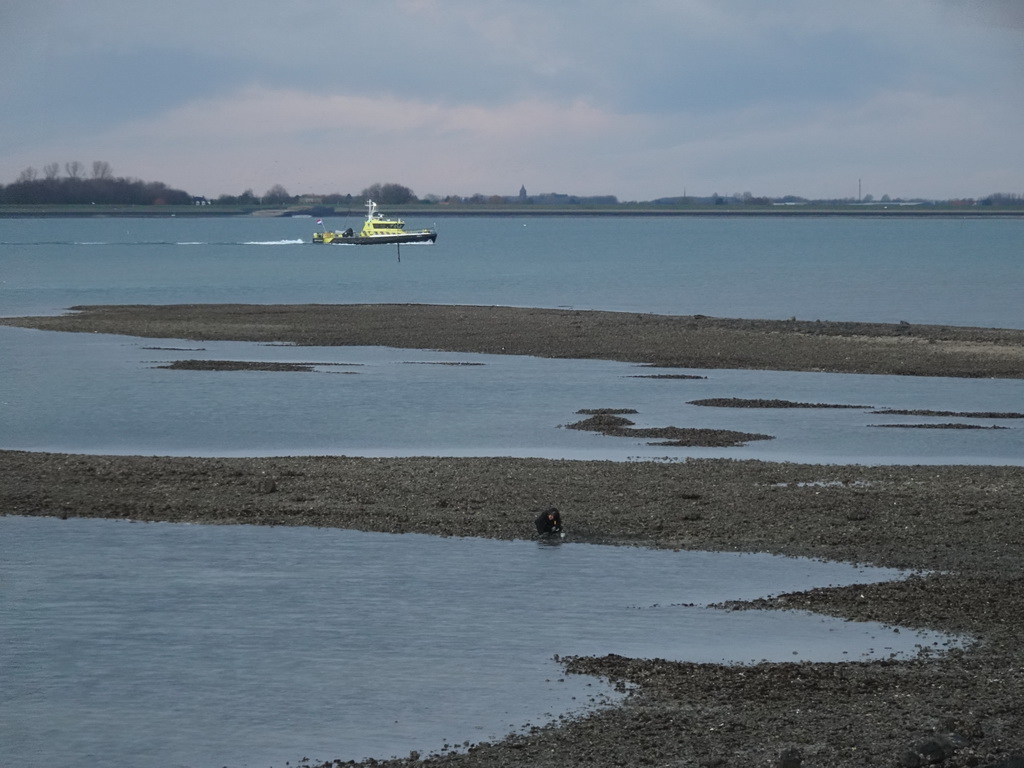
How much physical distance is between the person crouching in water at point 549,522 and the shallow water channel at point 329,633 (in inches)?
8.7

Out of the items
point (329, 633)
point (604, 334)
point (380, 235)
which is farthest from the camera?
point (380, 235)

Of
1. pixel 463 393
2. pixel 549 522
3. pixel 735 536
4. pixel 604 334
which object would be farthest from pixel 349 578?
pixel 604 334

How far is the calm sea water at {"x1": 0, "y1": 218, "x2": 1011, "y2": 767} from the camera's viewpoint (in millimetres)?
12875

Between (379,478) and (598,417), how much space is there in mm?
8477

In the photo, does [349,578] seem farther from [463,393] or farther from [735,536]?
[463,393]

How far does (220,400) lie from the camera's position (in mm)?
34719

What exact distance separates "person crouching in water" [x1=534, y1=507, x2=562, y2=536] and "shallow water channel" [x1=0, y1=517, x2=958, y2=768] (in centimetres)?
22

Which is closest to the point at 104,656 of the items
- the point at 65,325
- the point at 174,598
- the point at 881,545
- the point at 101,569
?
the point at 174,598

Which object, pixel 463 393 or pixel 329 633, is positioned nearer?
pixel 329 633

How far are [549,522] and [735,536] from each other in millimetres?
2316

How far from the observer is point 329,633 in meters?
15.4

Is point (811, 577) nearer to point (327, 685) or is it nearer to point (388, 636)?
point (388, 636)

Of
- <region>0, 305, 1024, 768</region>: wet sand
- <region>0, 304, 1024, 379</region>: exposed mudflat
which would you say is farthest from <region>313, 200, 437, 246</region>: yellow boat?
<region>0, 305, 1024, 768</region>: wet sand

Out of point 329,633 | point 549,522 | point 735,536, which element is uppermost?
point 549,522
